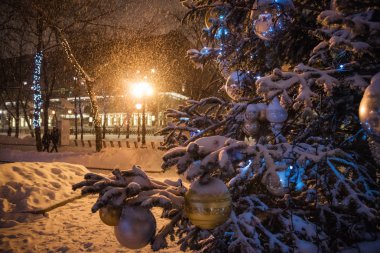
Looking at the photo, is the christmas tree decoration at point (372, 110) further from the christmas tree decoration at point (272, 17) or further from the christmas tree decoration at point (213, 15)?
the christmas tree decoration at point (213, 15)

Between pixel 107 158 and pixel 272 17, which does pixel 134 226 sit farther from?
pixel 107 158

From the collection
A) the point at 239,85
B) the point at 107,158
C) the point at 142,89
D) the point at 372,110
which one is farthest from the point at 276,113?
the point at 142,89

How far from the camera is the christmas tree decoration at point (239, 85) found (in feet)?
12.4

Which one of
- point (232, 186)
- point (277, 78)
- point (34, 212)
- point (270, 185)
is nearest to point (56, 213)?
point (34, 212)

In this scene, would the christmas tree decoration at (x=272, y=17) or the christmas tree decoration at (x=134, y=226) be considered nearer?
the christmas tree decoration at (x=134, y=226)

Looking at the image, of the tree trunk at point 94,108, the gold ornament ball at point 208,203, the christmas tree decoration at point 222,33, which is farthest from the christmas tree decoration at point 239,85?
the tree trunk at point 94,108

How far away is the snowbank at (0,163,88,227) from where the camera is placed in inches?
275

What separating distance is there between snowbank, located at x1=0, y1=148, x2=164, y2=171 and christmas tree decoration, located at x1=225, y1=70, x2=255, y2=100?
12045 millimetres

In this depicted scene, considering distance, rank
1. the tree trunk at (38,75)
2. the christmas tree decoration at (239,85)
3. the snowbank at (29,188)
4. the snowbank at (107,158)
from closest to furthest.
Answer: the christmas tree decoration at (239,85), the snowbank at (29,188), the snowbank at (107,158), the tree trunk at (38,75)

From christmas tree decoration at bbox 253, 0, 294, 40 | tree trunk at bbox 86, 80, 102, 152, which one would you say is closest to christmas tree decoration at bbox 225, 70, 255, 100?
christmas tree decoration at bbox 253, 0, 294, 40

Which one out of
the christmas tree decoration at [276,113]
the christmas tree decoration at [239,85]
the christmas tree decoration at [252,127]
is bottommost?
the christmas tree decoration at [252,127]

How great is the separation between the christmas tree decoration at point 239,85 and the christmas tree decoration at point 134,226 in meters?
1.98

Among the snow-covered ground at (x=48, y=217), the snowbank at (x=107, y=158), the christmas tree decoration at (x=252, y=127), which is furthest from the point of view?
the snowbank at (x=107, y=158)

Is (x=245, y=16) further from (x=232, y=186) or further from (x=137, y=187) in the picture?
(x=137, y=187)
